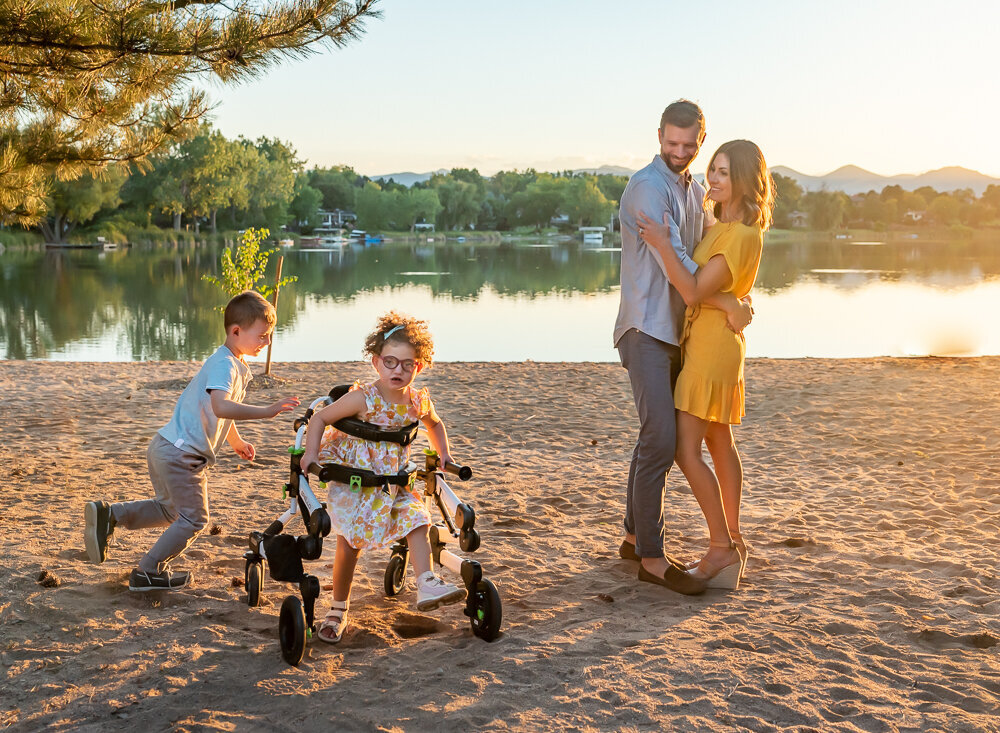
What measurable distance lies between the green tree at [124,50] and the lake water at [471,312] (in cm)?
1001

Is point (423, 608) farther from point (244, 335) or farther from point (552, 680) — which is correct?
point (244, 335)

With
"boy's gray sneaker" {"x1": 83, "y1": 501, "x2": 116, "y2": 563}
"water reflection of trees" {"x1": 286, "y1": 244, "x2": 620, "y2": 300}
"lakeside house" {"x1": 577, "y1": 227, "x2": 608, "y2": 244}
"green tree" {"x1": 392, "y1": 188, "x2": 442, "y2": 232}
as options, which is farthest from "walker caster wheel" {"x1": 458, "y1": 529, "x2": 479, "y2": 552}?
"green tree" {"x1": 392, "y1": 188, "x2": 442, "y2": 232}

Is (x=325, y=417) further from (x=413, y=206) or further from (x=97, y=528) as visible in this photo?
(x=413, y=206)

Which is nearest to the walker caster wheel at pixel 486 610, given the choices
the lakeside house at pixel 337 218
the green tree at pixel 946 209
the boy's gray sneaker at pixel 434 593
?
the boy's gray sneaker at pixel 434 593

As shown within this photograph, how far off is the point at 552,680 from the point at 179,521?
1789 millimetres

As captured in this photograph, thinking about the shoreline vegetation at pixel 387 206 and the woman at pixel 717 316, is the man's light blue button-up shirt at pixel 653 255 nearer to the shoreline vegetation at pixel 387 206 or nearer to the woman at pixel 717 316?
the woman at pixel 717 316

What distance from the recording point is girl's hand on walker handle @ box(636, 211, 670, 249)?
404cm

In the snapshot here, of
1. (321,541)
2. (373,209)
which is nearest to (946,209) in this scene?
(373,209)

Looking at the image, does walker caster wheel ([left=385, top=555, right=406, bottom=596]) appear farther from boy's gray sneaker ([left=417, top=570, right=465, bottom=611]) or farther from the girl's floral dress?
boy's gray sneaker ([left=417, top=570, right=465, bottom=611])

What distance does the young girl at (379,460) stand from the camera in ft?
12.0

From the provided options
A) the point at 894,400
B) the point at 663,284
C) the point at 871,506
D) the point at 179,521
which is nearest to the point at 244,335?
the point at 179,521

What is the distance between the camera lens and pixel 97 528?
416 cm

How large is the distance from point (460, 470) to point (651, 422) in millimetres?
1064

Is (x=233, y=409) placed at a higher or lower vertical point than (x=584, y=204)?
lower
